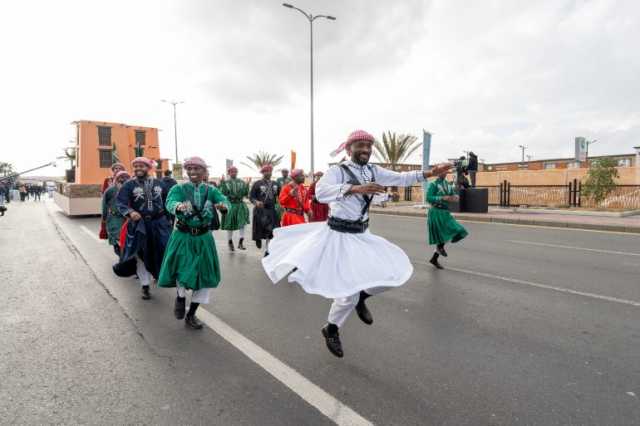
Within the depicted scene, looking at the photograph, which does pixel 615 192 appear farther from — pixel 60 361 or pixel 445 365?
pixel 60 361

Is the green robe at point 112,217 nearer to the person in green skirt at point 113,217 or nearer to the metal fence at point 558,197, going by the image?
the person in green skirt at point 113,217

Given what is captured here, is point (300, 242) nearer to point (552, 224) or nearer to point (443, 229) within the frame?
point (443, 229)

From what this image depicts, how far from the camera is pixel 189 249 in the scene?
4.55 metres

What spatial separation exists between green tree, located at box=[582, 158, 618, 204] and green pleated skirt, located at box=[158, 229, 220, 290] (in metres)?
20.3

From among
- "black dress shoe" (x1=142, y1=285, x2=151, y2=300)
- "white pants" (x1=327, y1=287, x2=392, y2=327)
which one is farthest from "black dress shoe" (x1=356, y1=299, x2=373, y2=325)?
"black dress shoe" (x1=142, y1=285, x2=151, y2=300)

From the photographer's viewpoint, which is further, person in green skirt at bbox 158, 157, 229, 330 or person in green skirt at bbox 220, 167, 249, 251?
person in green skirt at bbox 220, 167, 249, 251

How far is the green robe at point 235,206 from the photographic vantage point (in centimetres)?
1009

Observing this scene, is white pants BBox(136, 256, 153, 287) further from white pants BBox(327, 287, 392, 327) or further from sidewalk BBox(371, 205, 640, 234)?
sidewalk BBox(371, 205, 640, 234)

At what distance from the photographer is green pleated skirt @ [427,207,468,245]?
757cm

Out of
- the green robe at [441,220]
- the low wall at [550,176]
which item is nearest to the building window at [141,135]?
the low wall at [550,176]

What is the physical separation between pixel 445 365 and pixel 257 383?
1512mm

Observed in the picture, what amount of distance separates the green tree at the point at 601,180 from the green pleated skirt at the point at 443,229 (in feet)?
50.9

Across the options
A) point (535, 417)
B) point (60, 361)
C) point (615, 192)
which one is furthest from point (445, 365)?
point (615, 192)

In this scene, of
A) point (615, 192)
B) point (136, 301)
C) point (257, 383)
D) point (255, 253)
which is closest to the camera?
point (257, 383)
